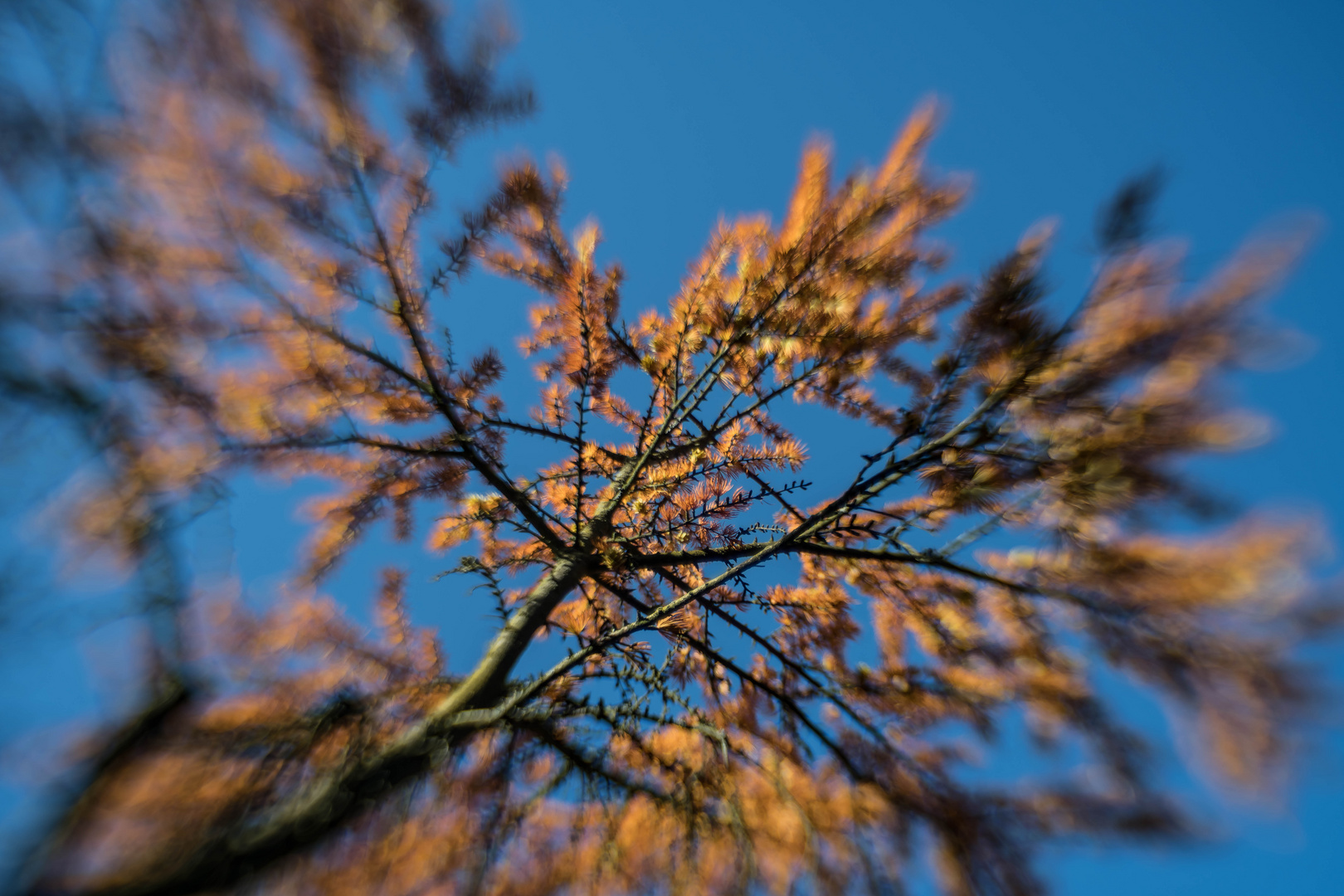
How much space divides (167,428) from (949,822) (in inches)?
110

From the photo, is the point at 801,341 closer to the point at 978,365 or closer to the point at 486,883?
the point at 978,365

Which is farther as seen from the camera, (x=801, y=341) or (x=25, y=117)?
(x=801, y=341)

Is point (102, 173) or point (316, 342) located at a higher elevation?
point (316, 342)

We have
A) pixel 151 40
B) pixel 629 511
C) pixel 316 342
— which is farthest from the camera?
pixel 629 511

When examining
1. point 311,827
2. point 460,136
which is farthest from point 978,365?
point 311,827

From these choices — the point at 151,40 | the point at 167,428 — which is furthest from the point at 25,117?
the point at 167,428

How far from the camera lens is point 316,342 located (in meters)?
1.89

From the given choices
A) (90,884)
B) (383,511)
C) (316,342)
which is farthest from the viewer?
(383,511)

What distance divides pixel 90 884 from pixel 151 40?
1.95 m

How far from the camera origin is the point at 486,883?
1916 mm

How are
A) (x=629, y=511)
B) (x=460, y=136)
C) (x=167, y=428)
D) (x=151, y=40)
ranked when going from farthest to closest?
1. (x=629, y=511)
2. (x=460, y=136)
3. (x=167, y=428)
4. (x=151, y=40)

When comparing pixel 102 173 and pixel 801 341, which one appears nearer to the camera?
pixel 102 173

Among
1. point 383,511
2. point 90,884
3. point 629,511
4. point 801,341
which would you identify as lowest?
point 90,884

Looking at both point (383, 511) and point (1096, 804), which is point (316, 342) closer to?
point (383, 511)
